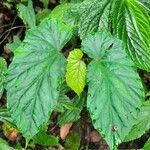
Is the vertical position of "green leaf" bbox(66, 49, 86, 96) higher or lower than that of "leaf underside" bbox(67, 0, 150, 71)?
lower

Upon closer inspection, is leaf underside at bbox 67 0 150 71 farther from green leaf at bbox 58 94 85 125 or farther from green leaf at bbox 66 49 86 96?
green leaf at bbox 58 94 85 125

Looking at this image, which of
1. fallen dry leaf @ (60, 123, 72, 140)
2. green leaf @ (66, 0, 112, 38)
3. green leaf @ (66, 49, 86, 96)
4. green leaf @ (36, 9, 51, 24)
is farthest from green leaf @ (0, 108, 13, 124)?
green leaf @ (36, 9, 51, 24)

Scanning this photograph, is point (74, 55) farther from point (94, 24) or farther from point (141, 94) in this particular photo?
point (141, 94)

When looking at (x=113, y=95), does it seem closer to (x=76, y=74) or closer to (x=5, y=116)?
(x=76, y=74)

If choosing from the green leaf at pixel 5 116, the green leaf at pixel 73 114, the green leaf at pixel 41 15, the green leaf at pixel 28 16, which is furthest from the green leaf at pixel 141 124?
the green leaf at pixel 41 15

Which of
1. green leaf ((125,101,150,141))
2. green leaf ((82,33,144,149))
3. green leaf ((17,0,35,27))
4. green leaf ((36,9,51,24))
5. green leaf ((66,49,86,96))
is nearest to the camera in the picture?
green leaf ((82,33,144,149))

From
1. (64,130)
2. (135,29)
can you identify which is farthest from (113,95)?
(64,130)

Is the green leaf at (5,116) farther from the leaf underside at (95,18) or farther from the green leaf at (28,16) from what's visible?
the green leaf at (28,16)

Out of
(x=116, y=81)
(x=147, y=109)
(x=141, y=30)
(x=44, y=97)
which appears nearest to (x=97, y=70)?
(x=116, y=81)
